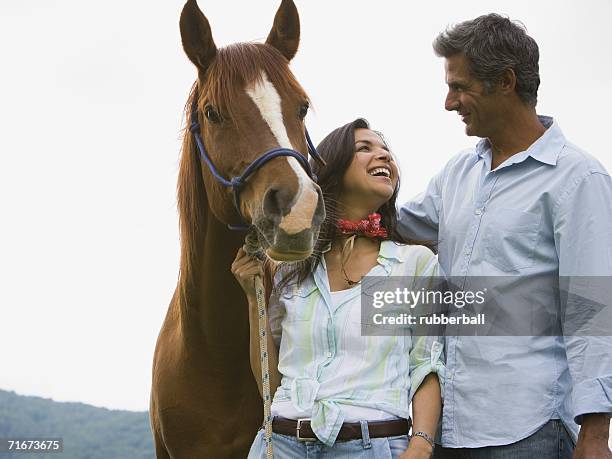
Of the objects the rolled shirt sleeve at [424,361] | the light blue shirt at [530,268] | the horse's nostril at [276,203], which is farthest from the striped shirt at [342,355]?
the horse's nostril at [276,203]

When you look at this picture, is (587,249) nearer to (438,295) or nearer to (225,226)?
(438,295)

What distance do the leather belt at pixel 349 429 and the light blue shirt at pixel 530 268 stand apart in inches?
11.4

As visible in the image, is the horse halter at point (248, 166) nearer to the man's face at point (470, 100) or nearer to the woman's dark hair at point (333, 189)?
the woman's dark hair at point (333, 189)

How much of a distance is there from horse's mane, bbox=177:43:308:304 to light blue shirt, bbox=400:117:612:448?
82 centimetres

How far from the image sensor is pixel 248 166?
2.35 meters

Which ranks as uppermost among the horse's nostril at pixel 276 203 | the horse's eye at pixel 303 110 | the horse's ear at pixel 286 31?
the horse's ear at pixel 286 31

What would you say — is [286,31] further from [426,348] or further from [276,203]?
[426,348]

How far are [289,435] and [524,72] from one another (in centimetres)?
159

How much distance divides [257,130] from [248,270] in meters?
0.50

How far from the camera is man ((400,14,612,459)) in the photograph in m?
2.31

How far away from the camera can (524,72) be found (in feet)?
8.98

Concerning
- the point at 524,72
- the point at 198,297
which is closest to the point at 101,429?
the point at 198,297

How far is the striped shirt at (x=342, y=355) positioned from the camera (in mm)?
Result: 2283

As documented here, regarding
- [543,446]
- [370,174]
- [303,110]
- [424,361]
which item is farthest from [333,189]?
[543,446]
